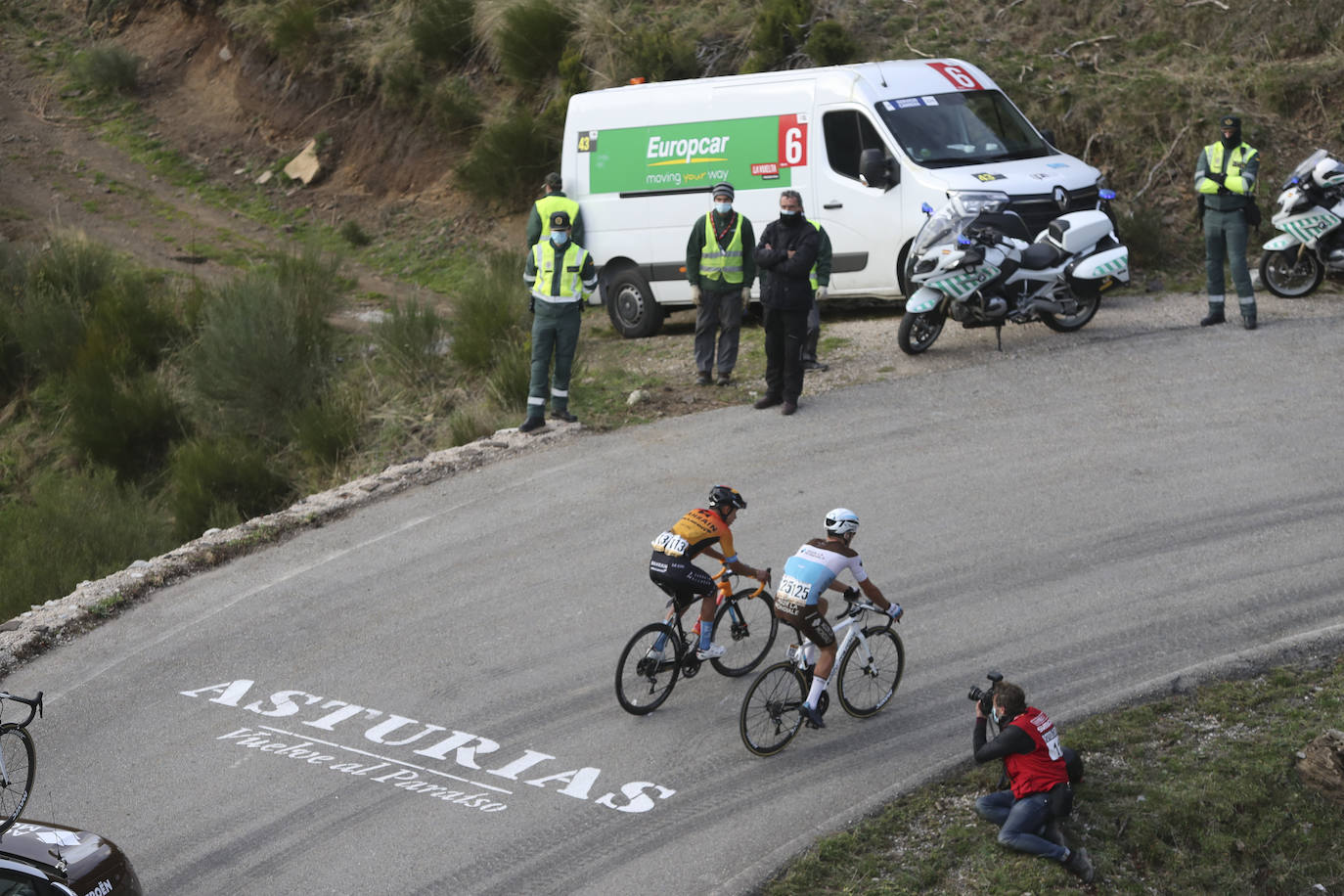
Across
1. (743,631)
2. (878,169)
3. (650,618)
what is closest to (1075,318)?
(878,169)

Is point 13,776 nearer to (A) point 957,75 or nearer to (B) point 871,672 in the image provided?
(B) point 871,672

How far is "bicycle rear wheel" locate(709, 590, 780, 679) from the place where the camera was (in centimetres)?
832

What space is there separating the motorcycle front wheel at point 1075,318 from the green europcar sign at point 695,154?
3356 millimetres

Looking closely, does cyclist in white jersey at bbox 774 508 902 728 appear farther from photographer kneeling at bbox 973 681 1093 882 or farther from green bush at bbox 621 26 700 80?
green bush at bbox 621 26 700 80

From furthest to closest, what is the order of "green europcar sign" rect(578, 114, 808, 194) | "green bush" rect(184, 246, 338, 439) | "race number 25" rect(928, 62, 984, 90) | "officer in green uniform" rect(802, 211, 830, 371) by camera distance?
"green bush" rect(184, 246, 338, 439) < "race number 25" rect(928, 62, 984, 90) < "green europcar sign" rect(578, 114, 808, 194) < "officer in green uniform" rect(802, 211, 830, 371)

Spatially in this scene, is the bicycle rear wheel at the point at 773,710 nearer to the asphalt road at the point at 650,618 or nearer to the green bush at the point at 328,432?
the asphalt road at the point at 650,618

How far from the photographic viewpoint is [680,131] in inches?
620

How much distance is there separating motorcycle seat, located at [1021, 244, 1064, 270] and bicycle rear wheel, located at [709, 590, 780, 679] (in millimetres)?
6058

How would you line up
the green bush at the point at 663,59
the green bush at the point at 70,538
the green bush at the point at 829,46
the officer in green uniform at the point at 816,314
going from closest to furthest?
1. the green bush at the point at 70,538
2. the officer in green uniform at the point at 816,314
3. the green bush at the point at 829,46
4. the green bush at the point at 663,59

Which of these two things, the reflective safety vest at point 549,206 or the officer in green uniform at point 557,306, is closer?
the officer in green uniform at point 557,306

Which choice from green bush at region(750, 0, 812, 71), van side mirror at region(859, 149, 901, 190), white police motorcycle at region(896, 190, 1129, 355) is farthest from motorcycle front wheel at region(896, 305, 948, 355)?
green bush at region(750, 0, 812, 71)

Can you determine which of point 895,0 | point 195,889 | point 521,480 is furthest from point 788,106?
point 195,889

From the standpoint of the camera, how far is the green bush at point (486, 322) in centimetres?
1555

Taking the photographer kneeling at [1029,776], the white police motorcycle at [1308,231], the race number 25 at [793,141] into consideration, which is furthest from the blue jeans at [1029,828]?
the race number 25 at [793,141]
